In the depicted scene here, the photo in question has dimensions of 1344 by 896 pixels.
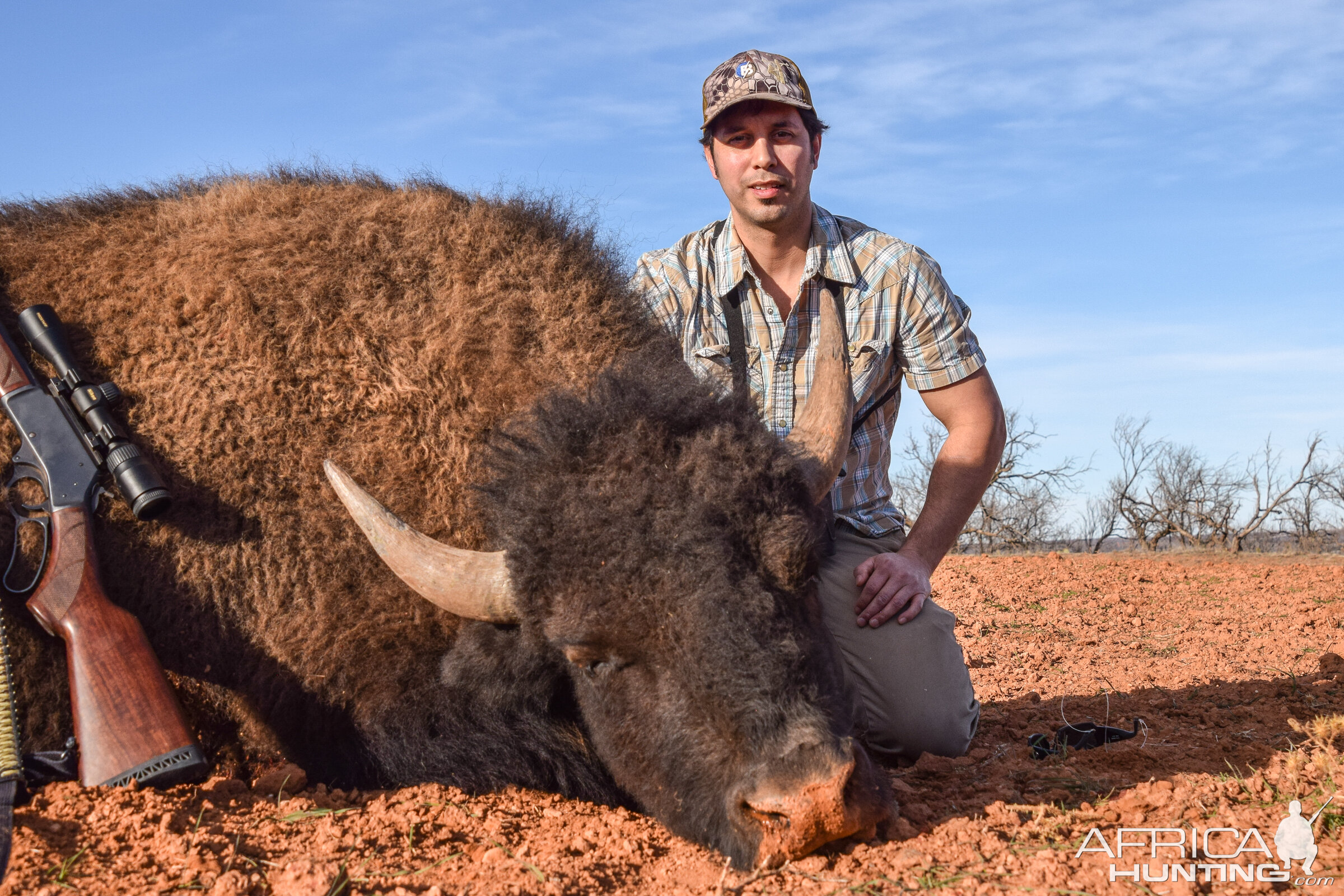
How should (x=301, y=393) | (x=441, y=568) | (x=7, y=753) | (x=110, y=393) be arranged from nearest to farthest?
(x=7, y=753), (x=441, y=568), (x=110, y=393), (x=301, y=393)

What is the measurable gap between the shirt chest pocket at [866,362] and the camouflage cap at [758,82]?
4.38 feet

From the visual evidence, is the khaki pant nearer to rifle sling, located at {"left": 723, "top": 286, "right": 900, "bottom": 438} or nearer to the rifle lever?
rifle sling, located at {"left": 723, "top": 286, "right": 900, "bottom": 438}

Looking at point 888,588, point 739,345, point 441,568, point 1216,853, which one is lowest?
point 1216,853

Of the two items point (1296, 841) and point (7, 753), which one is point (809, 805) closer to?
point (1296, 841)

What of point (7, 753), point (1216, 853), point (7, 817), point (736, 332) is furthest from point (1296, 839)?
point (7, 753)

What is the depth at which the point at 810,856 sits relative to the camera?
10.1 ft

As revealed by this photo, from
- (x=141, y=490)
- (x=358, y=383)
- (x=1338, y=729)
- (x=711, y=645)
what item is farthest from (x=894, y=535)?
(x=141, y=490)

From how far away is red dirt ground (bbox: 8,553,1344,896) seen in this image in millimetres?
2951

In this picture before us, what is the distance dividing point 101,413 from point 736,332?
3067 mm

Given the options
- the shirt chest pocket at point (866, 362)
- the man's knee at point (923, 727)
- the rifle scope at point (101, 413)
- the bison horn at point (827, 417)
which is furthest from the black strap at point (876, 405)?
the rifle scope at point (101, 413)

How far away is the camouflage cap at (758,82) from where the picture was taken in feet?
17.5

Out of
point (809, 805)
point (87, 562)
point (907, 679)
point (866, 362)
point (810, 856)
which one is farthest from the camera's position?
point (866, 362)

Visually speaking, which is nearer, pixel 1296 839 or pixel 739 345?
pixel 1296 839

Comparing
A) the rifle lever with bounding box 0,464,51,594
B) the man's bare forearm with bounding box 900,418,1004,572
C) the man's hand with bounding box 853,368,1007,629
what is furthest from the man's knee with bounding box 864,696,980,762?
the rifle lever with bounding box 0,464,51,594
